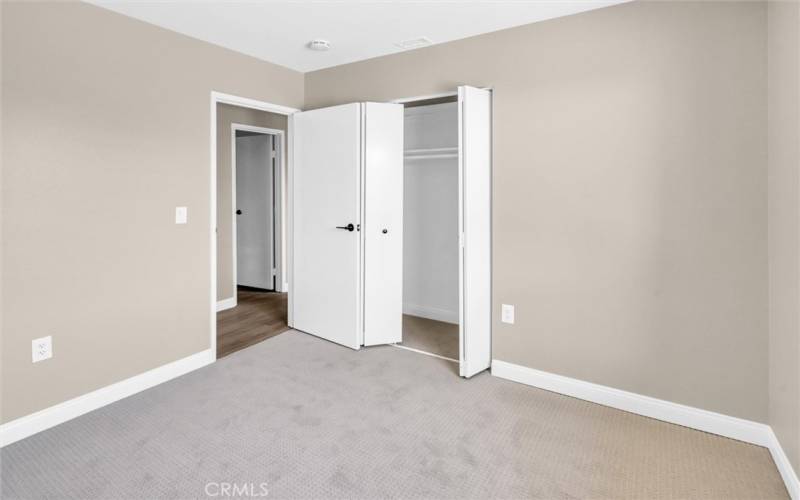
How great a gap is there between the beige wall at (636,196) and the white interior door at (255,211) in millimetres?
3330

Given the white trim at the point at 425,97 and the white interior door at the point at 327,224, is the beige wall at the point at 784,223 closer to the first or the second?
the white trim at the point at 425,97

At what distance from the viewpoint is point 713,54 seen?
2338 millimetres

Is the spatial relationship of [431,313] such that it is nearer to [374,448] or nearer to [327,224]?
[327,224]

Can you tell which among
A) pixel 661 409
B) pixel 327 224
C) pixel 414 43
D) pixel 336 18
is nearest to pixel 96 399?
pixel 327 224

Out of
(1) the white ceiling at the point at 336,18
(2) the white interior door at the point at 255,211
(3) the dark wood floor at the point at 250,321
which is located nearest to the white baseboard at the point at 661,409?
(3) the dark wood floor at the point at 250,321

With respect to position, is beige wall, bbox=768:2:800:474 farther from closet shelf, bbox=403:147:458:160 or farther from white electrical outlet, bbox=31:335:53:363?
white electrical outlet, bbox=31:335:53:363

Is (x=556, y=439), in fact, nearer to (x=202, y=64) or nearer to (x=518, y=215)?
(x=518, y=215)

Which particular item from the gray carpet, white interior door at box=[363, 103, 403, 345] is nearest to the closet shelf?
white interior door at box=[363, 103, 403, 345]

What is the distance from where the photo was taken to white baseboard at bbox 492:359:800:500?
7.03 feet

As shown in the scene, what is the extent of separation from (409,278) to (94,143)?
313 cm

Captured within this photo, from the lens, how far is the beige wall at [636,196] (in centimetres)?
230

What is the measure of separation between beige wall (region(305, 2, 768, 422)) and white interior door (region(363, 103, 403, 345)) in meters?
0.77

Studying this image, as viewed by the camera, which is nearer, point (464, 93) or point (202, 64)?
point (464, 93)

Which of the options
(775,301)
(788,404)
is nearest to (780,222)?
(775,301)
